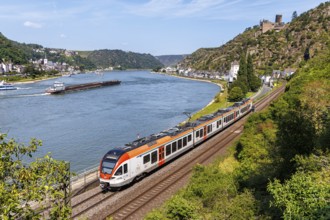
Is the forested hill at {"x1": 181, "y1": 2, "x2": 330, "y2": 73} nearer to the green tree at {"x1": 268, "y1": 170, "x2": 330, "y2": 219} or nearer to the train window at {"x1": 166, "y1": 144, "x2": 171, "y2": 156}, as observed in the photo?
the train window at {"x1": 166, "y1": 144, "x2": 171, "y2": 156}

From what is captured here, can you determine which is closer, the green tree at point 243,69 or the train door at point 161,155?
the train door at point 161,155

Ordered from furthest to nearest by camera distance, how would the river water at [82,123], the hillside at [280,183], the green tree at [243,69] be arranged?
1. the green tree at [243,69]
2. the river water at [82,123]
3. the hillside at [280,183]

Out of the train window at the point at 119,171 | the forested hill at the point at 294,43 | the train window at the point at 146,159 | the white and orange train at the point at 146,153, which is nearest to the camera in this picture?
the train window at the point at 119,171

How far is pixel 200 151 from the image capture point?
108 ft

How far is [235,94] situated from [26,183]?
73.0 meters

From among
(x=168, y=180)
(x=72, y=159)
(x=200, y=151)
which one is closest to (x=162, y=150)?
(x=168, y=180)

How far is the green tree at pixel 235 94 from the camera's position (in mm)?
76625

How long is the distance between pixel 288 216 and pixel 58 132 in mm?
47648

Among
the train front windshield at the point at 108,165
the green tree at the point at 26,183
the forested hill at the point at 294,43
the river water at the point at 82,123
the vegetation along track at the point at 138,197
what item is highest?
the forested hill at the point at 294,43

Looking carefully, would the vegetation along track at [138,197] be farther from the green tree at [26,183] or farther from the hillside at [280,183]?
the green tree at [26,183]

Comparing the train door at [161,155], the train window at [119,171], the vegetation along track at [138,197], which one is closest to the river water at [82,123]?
the train door at [161,155]

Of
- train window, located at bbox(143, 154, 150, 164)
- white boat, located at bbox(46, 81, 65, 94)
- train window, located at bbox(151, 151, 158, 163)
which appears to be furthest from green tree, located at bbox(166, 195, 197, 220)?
white boat, located at bbox(46, 81, 65, 94)

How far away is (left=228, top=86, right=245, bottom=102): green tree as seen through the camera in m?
76.6

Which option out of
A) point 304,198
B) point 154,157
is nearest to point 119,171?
point 154,157
